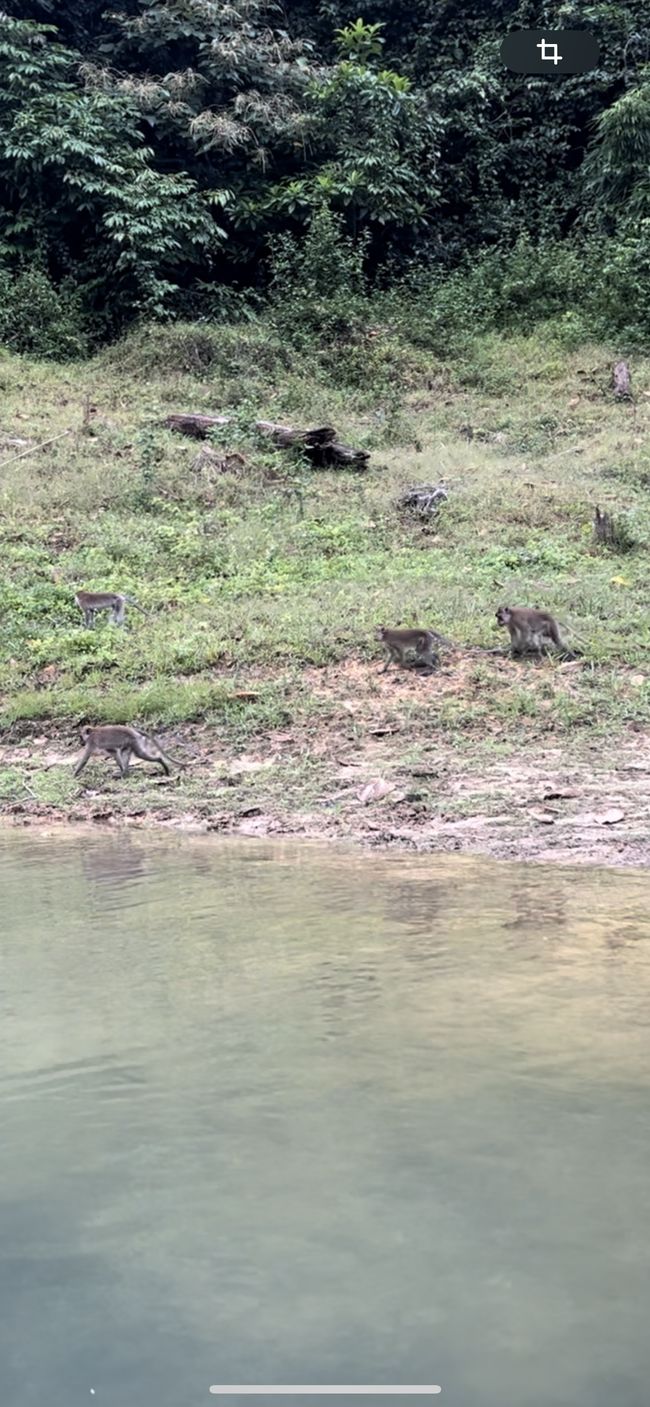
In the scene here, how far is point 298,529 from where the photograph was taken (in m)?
14.2

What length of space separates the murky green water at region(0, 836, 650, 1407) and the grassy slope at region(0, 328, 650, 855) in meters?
3.62

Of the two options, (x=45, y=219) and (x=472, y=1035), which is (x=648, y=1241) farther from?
(x=45, y=219)

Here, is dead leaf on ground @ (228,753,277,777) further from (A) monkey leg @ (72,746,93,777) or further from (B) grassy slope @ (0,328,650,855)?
(A) monkey leg @ (72,746,93,777)

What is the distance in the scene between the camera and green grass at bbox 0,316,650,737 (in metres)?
9.93

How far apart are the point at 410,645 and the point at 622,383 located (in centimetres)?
1224

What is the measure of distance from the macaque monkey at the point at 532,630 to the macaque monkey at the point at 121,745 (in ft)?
10.4

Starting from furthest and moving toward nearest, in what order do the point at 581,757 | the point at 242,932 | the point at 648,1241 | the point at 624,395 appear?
the point at 624,395
the point at 581,757
the point at 242,932
the point at 648,1241

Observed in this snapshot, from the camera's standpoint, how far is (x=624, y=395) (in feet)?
66.0

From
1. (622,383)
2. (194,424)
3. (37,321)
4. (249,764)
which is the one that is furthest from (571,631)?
(37,321)

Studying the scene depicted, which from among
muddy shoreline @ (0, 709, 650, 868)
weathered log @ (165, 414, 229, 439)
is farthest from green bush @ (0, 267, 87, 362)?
muddy shoreline @ (0, 709, 650, 868)

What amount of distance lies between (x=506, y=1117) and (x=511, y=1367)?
917 millimetres

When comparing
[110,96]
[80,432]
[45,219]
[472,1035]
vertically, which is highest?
[110,96]

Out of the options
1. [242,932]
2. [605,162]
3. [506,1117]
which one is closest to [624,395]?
[605,162]

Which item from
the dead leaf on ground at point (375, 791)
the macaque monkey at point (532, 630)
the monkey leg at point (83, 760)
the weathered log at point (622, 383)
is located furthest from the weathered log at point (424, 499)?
the dead leaf on ground at point (375, 791)
